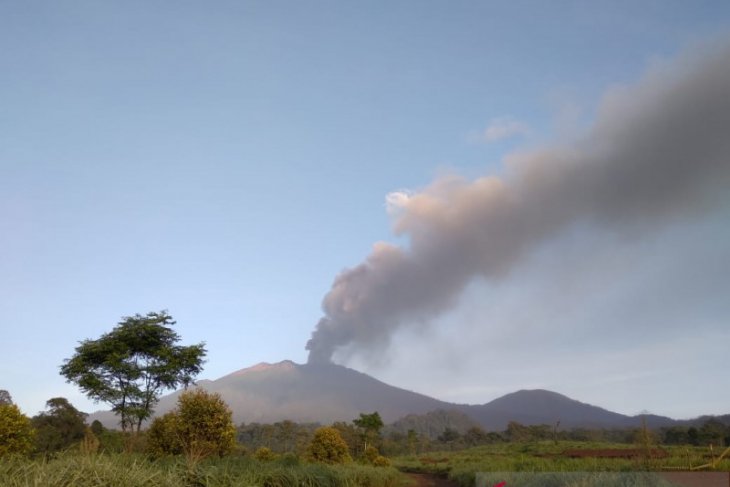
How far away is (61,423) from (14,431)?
26918 mm

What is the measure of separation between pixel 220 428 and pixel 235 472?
39.7 feet

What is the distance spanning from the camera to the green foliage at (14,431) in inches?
833

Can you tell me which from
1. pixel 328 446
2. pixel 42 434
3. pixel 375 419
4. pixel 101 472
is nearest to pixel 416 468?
pixel 328 446

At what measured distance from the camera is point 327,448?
1180 inches

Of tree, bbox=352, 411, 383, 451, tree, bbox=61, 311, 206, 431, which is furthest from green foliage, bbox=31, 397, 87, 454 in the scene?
tree, bbox=352, 411, 383, 451

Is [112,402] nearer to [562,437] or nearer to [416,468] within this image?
[416,468]

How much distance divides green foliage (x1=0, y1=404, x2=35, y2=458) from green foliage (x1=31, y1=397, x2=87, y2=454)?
22543 mm

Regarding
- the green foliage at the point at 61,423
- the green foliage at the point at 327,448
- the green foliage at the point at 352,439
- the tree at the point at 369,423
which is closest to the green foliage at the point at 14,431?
the green foliage at the point at 327,448

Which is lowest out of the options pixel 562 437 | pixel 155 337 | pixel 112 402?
pixel 562 437

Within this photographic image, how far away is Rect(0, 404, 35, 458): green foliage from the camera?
21.2m

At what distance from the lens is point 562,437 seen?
77062 mm

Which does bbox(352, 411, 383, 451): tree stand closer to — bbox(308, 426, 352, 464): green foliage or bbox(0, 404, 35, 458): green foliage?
bbox(308, 426, 352, 464): green foliage

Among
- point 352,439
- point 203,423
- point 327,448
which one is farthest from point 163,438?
point 352,439

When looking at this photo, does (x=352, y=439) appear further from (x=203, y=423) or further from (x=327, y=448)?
(x=203, y=423)
